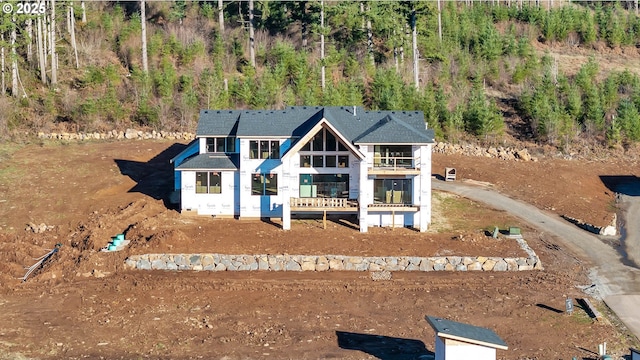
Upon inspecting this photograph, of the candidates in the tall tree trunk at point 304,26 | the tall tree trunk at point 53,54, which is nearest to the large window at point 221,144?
the tall tree trunk at point 53,54

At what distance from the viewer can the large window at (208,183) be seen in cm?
4019

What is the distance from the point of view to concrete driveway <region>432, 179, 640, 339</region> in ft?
99.7

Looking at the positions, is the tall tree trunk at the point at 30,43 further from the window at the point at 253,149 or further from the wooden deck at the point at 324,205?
the wooden deck at the point at 324,205

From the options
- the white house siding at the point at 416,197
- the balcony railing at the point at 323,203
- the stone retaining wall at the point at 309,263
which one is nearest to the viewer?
the stone retaining wall at the point at 309,263

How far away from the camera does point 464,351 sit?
22.5 metres

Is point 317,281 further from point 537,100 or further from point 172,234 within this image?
point 537,100

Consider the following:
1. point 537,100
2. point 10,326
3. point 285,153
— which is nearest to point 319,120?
point 285,153

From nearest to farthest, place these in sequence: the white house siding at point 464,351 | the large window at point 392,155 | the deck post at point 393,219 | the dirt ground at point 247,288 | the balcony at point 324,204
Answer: the white house siding at point 464,351 → the dirt ground at point 247,288 → the balcony at point 324,204 → the deck post at point 393,219 → the large window at point 392,155

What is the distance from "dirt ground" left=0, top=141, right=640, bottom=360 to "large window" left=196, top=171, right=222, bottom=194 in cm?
171

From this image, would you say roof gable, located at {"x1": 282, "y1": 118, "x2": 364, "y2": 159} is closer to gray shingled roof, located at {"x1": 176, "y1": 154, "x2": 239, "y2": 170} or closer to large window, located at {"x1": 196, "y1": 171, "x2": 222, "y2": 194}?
gray shingled roof, located at {"x1": 176, "y1": 154, "x2": 239, "y2": 170}

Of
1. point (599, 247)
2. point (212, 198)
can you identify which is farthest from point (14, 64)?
point (599, 247)

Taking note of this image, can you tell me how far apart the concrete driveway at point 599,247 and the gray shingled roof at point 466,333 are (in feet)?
24.2

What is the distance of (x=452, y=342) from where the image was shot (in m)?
22.5

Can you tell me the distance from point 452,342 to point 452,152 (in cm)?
3317
